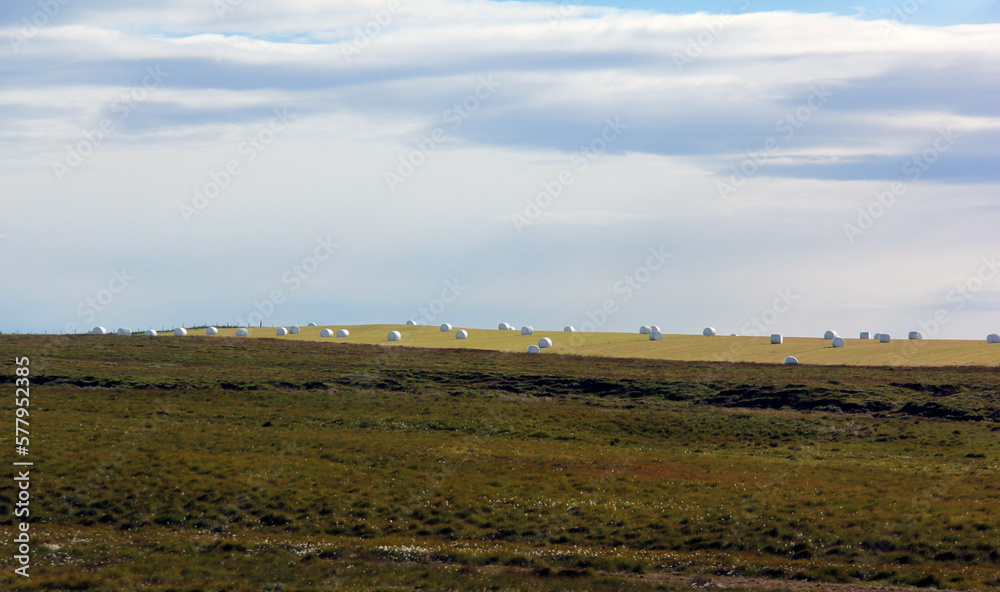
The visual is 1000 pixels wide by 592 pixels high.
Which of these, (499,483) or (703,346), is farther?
(703,346)

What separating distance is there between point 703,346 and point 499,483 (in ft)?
275

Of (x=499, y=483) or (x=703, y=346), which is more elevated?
(x=703, y=346)

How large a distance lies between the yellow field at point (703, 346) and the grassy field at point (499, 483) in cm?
A: 2227

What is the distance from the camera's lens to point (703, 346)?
391 ft

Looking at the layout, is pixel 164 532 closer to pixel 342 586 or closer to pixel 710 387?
pixel 342 586

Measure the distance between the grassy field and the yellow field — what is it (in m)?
22.3

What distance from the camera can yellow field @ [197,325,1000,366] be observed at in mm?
100125

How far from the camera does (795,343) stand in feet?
399

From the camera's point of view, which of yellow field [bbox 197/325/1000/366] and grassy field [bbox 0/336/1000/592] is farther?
yellow field [bbox 197/325/1000/366]

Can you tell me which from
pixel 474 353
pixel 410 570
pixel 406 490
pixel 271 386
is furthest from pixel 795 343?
pixel 410 570

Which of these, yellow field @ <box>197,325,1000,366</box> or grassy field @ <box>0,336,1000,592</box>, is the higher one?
yellow field @ <box>197,325,1000,366</box>

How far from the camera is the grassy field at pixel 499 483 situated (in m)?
27.7

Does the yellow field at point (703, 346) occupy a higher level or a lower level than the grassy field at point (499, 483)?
higher

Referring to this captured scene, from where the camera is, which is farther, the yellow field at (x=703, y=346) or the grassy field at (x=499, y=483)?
the yellow field at (x=703, y=346)
